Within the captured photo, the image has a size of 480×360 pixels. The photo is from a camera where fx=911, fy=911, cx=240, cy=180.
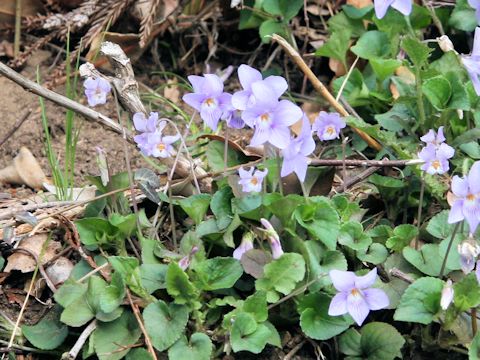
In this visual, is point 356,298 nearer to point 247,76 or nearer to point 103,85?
point 247,76

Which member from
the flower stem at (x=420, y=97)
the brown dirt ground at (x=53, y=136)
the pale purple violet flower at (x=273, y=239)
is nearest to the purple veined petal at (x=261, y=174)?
the pale purple violet flower at (x=273, y=239)

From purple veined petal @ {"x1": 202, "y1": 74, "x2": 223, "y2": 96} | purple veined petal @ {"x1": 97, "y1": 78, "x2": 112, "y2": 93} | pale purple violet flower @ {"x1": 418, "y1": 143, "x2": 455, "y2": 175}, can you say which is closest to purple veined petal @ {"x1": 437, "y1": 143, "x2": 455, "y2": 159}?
pale purple violet flower @ {"x1": 418, "y1": 143, "x2": 455, "y2": 175}

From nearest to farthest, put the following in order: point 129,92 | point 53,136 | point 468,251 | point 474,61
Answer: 1. point 468,251
2. point 474,61
3. point 129,92
4. point 53,136

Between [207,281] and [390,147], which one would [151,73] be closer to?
[390,147]

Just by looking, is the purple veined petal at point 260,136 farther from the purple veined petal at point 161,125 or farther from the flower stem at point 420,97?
the flower stem at point 420,97

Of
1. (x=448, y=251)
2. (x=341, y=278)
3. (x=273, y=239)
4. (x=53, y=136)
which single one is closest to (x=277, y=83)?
(x=273, y=239)

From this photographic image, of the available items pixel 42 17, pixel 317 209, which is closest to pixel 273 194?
pixel 317 209

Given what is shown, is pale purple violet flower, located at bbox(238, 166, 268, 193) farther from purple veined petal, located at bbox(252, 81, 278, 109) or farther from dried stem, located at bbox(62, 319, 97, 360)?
dried stem, located at bbox(62, 319, 97, 360)
